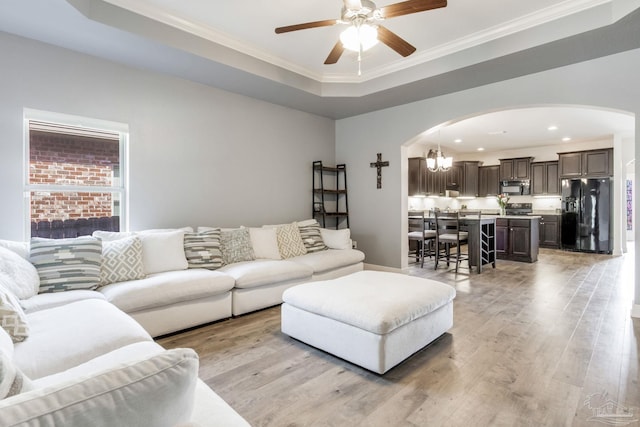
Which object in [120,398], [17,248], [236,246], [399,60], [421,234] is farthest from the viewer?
[421,234]

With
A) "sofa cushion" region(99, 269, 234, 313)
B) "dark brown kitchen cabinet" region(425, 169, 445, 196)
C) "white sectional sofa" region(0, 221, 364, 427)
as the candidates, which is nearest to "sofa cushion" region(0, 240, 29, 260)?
"white sectional sofa" region(0, 221, 364, 427)

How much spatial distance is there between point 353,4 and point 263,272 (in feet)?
8.30

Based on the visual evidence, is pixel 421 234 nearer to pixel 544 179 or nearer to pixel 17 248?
pixel 544 179

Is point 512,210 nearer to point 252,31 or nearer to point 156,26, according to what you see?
point 252,31

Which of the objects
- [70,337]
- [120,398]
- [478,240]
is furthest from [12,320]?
[478,240]

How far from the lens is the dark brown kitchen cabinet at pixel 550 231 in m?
8.16

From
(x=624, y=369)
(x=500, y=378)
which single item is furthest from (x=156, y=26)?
(x=624, y=369)

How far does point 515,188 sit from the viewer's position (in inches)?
349

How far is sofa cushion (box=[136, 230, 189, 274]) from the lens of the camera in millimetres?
3162

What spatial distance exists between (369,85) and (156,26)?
2646 mm

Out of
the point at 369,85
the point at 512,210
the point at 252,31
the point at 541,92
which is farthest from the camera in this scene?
the point at 512,210

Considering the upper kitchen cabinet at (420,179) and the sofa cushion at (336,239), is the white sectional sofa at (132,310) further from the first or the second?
the upper kitchen cabinet at (420,179)

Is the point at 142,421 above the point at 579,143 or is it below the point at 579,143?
below

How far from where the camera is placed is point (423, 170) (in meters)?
8.05
